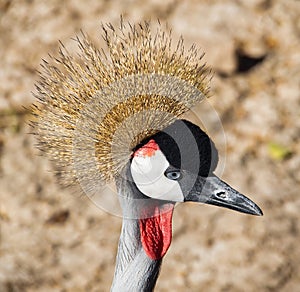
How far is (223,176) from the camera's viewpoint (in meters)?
3.65

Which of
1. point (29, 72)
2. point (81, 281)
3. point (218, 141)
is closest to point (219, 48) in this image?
point (218, 141)

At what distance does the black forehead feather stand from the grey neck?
157 millimetres

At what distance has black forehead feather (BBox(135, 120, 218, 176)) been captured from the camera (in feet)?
6.28

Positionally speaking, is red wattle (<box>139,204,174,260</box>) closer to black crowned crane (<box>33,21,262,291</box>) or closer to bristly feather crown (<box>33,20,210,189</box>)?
black crowned crane (<box>33,21,262,291</box>)

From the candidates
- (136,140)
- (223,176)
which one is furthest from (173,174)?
(223,176)

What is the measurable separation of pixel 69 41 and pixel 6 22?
490mm

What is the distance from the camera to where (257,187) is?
3.65 meters

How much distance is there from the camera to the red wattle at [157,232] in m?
2.00

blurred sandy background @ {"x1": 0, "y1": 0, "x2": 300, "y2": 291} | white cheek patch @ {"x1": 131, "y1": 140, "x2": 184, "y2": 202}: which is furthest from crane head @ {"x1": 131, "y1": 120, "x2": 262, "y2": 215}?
blurred sandy background @ {"x1": 0, "y1": 0, "x2": 300, "y2": 291}

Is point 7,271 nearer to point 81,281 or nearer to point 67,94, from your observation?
point 81,281

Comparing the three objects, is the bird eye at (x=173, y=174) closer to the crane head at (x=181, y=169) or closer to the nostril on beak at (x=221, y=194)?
the crane head at (x=181, y=169)

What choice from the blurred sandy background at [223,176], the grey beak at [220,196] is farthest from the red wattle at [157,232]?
the blurred sandy background at [223,176]

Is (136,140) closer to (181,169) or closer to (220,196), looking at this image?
(181,169)

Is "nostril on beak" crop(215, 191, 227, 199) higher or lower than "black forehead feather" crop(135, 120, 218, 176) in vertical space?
lower
